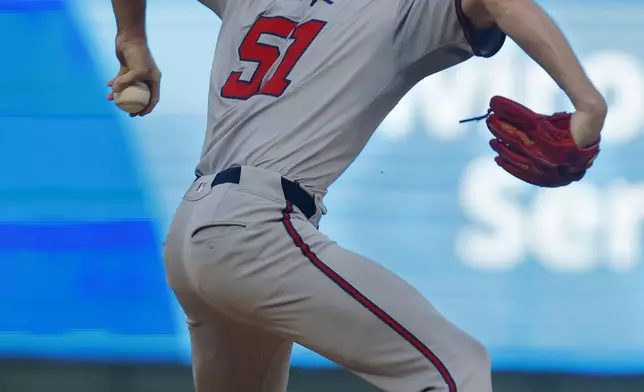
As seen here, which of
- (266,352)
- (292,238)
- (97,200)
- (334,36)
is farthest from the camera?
(97,200)

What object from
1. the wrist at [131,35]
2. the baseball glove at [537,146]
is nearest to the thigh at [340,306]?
the baseball glove at [537,146]

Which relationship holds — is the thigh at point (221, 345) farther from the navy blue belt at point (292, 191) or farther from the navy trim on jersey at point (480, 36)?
the navy trim on jersey at point (480, 36)

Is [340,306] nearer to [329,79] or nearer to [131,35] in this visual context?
[329,79]

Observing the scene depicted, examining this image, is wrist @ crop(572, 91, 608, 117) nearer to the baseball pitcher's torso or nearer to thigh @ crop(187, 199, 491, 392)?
the baseball pitcher's torso

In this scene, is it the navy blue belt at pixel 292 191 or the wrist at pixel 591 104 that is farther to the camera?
the navy blue belt at pixel 292 191

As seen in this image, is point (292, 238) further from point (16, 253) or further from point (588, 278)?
point (16, 253)

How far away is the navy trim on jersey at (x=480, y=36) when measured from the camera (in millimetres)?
1285

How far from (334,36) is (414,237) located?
4.34 feet

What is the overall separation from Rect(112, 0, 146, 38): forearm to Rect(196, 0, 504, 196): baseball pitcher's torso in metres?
0.30

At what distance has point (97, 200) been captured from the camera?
2730 millimetres

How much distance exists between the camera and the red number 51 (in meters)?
1.37

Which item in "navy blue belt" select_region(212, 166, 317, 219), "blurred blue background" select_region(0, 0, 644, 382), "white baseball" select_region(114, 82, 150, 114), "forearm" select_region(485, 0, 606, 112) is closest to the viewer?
"forearm" select_region(485, 0, 606, 112)

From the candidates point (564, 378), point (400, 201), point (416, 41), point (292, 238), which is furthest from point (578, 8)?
point (292, 238)

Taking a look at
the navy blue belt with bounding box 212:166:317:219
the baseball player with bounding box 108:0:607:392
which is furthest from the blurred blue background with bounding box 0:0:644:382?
the navy blue belt with bounding box 212:166:317:219
